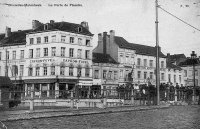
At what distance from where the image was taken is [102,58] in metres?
60.7

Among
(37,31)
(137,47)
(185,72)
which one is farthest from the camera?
(185,72)

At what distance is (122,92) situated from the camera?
27.5m

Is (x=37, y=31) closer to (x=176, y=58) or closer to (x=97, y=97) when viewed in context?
(x=97, y=97)

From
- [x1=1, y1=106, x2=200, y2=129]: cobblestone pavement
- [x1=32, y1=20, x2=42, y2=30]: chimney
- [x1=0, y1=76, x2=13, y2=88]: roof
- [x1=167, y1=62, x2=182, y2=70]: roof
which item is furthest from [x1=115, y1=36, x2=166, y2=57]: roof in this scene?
[x1=1, y1=106, x2=200, y2=129]: cobblestone pavement

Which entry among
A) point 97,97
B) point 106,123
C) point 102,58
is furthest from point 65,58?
point 106,123

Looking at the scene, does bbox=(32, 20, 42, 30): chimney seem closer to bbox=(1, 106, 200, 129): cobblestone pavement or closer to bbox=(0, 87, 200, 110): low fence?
bbox=(0, 87, 200, 110): low fence

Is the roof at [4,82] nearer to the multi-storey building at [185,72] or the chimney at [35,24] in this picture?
the chimney at [35,24]

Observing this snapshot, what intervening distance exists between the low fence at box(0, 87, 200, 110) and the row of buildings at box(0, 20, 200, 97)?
629 inches

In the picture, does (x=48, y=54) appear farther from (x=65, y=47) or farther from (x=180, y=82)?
(x=180, y=82)

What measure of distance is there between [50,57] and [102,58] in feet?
38.8

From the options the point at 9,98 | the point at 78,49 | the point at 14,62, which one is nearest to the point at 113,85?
the point at 78,49

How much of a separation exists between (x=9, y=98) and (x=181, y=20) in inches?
523

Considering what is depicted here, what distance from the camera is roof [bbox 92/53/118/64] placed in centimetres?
5863

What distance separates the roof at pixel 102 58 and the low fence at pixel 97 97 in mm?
25088
